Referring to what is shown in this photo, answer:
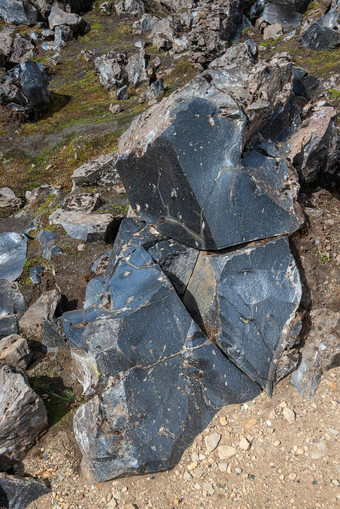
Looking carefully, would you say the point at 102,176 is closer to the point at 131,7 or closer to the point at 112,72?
the point at 112,72

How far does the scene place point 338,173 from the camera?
4266mm

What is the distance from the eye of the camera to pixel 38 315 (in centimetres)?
426

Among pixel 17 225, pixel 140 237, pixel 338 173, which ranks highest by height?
pixel 140 237

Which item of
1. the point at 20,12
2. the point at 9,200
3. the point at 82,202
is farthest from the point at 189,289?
the point at 20,12

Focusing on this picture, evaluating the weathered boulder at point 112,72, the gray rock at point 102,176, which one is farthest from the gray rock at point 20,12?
the gray rock at point 102,176

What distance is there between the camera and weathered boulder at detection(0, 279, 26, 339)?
4211 mm

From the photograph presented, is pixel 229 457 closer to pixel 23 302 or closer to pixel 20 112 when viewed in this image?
pixel 23 302

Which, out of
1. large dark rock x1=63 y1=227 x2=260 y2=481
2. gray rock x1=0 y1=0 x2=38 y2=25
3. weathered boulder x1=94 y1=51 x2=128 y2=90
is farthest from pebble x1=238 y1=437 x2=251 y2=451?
gray rock x1=0 y1=0 x2=38 y2=25

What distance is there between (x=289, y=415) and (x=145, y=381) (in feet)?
3.62

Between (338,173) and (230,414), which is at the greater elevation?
(338,173)

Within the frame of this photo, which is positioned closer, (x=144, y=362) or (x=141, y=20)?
(x=144, y=362)

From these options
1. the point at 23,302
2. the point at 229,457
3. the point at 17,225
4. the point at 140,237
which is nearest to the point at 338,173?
the point at 140,237

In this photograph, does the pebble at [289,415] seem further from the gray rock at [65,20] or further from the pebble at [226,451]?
the gray rock at [65,20]

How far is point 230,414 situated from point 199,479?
1.68ft
